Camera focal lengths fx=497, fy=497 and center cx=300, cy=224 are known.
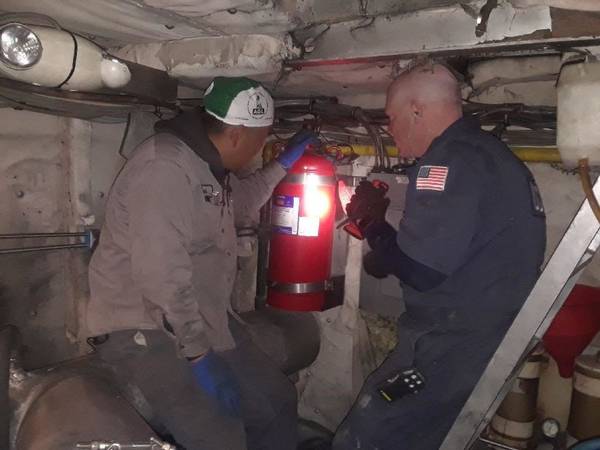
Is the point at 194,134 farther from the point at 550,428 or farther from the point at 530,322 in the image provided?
the point at 550,428

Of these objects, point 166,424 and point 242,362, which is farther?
point 242,362

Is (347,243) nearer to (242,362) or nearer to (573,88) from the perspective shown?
(242,362)

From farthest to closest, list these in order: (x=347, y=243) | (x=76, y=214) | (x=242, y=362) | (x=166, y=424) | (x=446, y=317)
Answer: (x=347, y=243)
(x=76, y=214)
(x=242, y=362)
(x=166, y=424)
(x=446, y=317)

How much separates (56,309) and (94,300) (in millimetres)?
823

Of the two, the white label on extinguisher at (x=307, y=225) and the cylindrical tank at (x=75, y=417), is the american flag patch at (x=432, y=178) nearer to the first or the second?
the white label on extinguisher at (x=307, y=225)

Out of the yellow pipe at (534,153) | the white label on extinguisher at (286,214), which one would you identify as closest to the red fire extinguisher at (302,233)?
the white label on extinguisher at (286,214)

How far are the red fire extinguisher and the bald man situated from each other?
740mm

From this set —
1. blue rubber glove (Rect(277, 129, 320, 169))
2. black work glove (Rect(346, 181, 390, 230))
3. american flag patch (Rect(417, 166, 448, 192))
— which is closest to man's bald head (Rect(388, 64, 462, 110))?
american flag patch (Rect(417, 166, 448, 192))

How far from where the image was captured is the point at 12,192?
277 centimetres

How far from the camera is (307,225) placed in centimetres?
303

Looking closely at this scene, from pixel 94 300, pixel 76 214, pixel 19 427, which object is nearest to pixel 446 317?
pixel 94 300

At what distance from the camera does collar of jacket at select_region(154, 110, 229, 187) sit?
2.35m

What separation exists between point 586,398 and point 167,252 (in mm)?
2228

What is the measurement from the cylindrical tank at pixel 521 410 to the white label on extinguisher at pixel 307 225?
1.41 m
